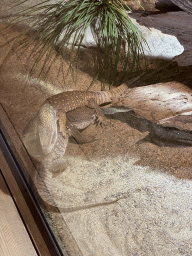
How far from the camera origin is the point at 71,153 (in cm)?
85

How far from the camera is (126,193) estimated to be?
0.82m

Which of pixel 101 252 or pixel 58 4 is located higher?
pixel 58 4

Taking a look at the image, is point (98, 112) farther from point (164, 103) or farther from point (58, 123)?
point (164, 103)

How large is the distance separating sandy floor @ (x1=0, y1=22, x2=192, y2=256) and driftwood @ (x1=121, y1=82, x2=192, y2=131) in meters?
0.07

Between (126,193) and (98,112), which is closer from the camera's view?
(126,193)

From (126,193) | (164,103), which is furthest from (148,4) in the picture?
(126,193)

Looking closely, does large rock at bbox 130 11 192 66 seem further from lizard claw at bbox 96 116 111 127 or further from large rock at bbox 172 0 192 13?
lizard claw at bbox 96 116 111 127

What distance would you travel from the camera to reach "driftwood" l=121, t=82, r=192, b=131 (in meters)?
0.87

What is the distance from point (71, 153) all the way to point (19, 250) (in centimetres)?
41

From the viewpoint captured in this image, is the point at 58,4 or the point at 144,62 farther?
the point at 58,4

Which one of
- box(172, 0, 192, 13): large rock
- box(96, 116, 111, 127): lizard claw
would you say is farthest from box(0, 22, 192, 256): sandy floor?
box(172, 0, 192, 13): large rock

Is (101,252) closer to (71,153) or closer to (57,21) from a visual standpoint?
(71,153)

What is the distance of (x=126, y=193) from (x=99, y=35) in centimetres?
62

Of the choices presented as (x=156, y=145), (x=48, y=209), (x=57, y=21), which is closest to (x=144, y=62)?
(x=156, y=145)
